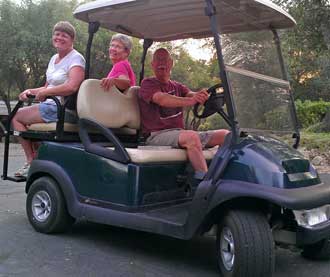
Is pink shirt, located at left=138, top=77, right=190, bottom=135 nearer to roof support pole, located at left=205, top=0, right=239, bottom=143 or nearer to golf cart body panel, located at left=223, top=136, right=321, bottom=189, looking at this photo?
roof support pole, located at left=205, top=0, right=239, bottom=143

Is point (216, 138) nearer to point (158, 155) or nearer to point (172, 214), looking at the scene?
point (158, 155)

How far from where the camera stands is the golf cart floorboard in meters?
3.71

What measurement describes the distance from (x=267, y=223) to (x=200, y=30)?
238 centimetres

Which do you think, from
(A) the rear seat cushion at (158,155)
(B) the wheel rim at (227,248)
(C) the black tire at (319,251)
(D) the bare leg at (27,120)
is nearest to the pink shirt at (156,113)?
(A) the rear seat cushion at (158,155)

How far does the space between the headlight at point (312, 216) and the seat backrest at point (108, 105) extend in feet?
6.70

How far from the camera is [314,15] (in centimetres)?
1188

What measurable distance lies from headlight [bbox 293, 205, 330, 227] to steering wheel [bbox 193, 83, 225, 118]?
1023mm

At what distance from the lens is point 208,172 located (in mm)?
3570

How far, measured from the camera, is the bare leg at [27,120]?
16.0 ft

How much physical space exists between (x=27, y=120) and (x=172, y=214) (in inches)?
75.7

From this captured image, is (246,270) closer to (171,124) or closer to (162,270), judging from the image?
(162,270)

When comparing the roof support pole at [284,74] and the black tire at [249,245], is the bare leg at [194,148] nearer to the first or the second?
the black tire at [249,245]

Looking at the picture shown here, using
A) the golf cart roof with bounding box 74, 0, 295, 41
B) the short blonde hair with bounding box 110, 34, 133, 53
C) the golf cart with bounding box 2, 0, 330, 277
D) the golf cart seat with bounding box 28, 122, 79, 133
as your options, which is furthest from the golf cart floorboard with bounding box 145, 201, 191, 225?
the short blonde hair with bounding box 110, 34, 133, 53

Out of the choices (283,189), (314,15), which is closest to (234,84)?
(283,189)
